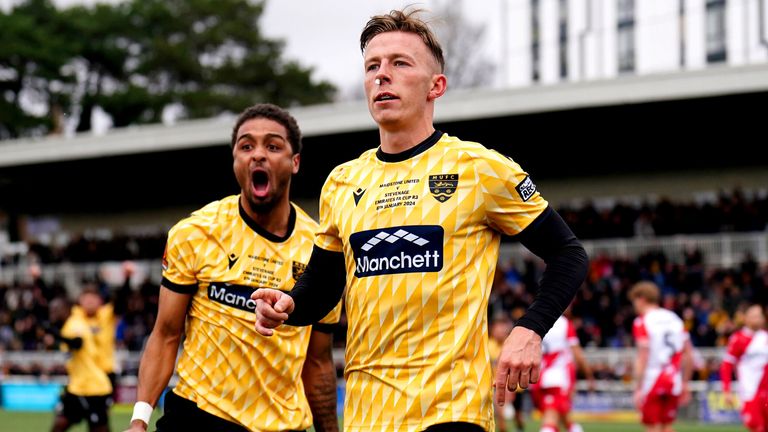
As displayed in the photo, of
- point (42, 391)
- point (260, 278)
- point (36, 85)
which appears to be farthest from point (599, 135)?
point (36, 85)

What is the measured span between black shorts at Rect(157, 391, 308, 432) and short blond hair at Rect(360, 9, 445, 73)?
7.00 feet

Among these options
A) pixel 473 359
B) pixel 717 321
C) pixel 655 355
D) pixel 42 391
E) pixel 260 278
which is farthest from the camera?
pixel 42 391

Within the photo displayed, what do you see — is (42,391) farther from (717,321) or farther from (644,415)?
(644,415)

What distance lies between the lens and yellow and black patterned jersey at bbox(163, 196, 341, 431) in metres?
5.81

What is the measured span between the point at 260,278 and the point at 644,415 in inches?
A: 353

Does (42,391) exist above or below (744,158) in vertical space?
below

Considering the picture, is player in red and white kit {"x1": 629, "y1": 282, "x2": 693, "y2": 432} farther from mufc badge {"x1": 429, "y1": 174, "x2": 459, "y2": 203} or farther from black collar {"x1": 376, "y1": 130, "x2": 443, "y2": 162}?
mufc badge {"x1": 429, "y1": 174, "x2": 459, "y2": 203}

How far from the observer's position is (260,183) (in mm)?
6023

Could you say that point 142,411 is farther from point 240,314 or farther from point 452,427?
point 452,427

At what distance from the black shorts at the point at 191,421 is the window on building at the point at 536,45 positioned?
46255 millimetres

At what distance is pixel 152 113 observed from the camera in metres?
57.3

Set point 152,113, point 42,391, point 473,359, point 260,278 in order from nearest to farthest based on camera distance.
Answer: point 473,359, point 260,278, point 42,391, point 152,113

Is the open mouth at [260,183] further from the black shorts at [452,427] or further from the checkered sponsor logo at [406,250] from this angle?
the black shorts at [452,427]

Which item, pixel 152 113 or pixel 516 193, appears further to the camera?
pixel 152 113
